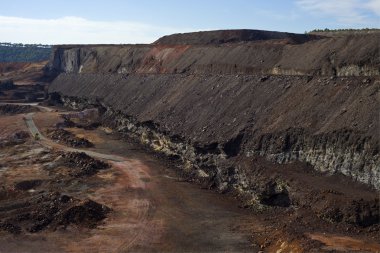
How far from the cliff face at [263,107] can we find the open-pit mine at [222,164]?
0.33ft

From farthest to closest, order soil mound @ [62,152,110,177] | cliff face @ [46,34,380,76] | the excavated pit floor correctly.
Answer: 1. soil mound @ [62,152,110,177]
2. cliff face @ [46,34,380,76]
3. the excavated pit floor

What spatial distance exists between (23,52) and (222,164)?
167160 mm

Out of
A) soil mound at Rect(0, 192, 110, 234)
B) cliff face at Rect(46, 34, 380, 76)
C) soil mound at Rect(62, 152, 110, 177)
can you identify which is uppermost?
cliff face at Rect(46, 34, 380, 76)

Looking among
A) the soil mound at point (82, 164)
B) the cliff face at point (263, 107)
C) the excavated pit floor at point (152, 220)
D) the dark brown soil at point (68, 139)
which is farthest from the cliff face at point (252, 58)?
the soil mound at point (82, 164)

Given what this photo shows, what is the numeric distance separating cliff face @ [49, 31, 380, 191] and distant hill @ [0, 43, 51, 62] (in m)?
128

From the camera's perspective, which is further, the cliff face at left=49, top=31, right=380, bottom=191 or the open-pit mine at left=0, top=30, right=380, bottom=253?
the cliff face at left=49, top=31, right=380, bottom=191

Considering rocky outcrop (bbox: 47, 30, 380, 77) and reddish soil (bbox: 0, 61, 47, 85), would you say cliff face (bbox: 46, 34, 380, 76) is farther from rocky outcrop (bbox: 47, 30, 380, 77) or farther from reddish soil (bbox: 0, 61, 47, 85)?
reddish soil (bbox: 0, 61, 47, 85)

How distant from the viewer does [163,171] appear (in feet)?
111

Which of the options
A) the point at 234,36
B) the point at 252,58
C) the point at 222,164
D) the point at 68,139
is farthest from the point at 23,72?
the point at 222,164

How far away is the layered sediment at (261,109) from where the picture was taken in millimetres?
23844

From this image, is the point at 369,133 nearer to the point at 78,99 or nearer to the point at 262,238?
the point at 262,238

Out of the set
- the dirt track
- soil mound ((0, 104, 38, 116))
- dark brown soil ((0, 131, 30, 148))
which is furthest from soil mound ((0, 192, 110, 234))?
soil mound ((0, 104, 38, 116))

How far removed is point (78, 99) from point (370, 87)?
50.0 meters

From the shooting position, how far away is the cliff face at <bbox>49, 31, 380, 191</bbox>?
23.8 metres
